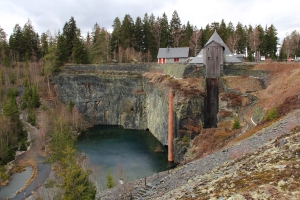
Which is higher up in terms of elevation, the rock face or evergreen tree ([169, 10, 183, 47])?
evergreen tree ([169, 10, 183, 47])

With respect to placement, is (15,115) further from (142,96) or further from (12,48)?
(12,48)

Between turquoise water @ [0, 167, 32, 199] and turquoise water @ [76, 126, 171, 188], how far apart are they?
9.15 m

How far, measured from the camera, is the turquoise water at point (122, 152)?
3806cm

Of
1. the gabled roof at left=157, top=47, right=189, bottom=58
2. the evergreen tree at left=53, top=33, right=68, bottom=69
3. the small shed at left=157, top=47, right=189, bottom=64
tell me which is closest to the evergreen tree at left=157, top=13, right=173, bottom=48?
the gabled roof at left=157, top=47, right=189, bottom=58

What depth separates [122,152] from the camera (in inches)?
1845

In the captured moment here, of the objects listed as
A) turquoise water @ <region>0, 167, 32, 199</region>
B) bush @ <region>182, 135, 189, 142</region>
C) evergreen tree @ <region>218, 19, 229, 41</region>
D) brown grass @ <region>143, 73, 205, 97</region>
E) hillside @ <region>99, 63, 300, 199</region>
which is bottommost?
turquoise water @ <region>0, 167, 32, 199</region>

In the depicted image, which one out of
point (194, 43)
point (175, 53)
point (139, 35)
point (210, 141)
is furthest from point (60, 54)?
point (210, 141)

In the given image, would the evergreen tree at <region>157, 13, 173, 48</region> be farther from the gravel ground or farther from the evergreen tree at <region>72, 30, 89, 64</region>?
the gravel ground

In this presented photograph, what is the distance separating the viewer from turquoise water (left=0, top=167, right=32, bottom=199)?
3251cm

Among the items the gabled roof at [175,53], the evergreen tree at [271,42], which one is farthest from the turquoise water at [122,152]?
the evergreen tree at [271,42]

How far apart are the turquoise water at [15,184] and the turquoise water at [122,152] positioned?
9151mm

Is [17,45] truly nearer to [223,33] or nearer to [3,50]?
[3,50]

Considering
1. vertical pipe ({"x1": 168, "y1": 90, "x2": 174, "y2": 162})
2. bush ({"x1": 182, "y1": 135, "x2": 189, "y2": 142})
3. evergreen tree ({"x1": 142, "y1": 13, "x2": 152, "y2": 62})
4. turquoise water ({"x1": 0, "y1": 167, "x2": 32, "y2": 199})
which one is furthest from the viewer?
evergreen tree ({"x1": 142, "y1": 13, "x2": 152, "y2": 62})

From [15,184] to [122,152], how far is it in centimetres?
1716
